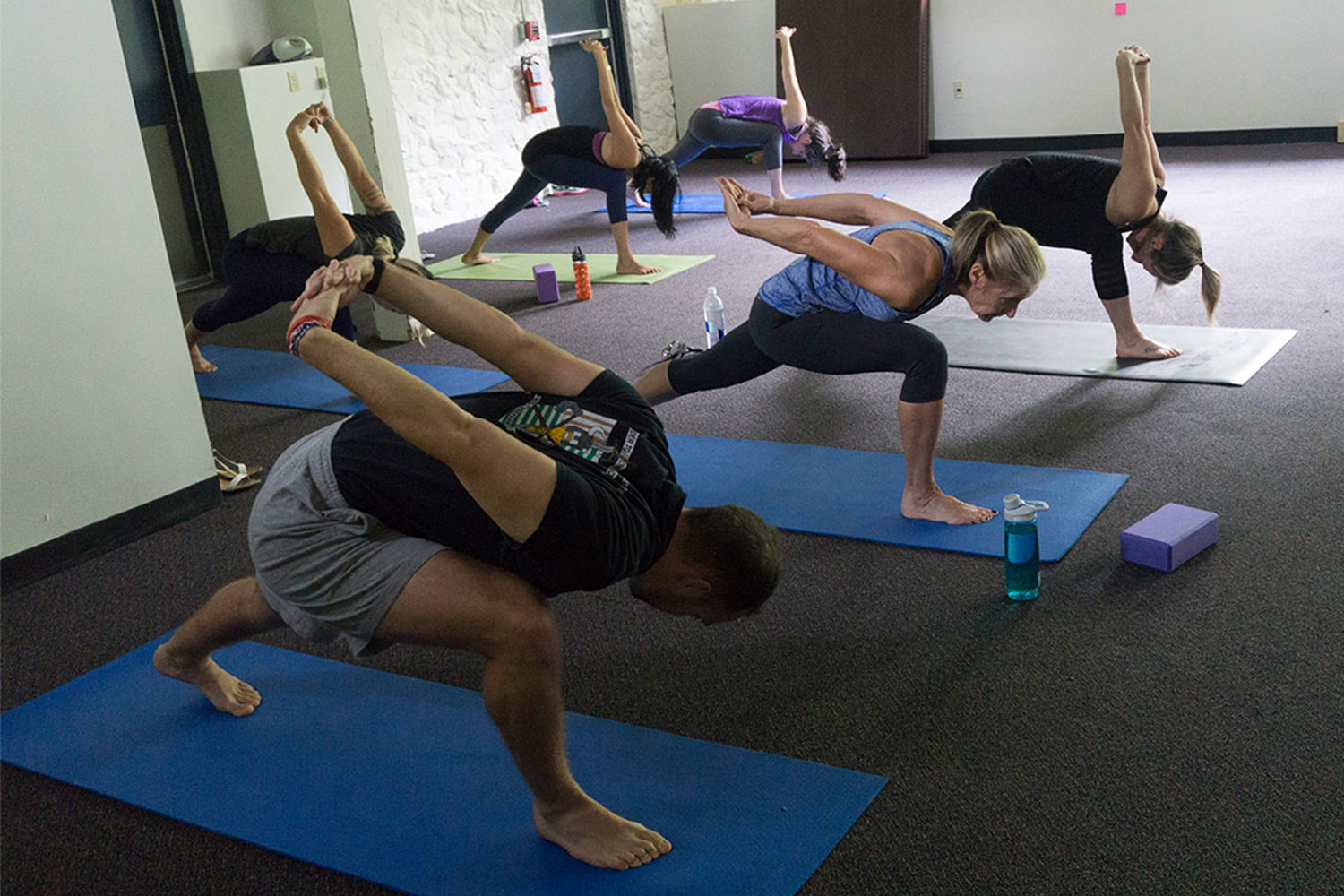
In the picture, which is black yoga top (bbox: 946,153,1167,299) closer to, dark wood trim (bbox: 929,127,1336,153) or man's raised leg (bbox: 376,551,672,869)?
man's raised leg (bbox: 376,551,672,869)

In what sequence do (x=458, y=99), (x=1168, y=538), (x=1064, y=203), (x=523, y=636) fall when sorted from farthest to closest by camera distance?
1. (x=458, y=99)
2. (x=1064, y=203)
3. (x=1168, y=538)
4. (x=523, y=636)

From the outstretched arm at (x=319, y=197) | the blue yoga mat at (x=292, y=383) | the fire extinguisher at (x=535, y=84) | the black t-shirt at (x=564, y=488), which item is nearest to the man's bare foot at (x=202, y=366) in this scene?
the blue yoga mat at (x=292, y=383)

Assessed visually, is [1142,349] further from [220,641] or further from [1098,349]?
[220,641]

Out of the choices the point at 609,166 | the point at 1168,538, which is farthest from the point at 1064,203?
the point at 609,166

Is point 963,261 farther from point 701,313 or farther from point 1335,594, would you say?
point 701,313

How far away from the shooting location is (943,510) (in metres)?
2.92

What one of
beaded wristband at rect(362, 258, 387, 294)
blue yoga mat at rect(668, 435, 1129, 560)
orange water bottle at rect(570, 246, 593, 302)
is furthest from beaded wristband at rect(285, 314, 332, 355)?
orange water bottle at rect(570, 246, 593, 302)

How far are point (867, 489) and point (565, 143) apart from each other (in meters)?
3.48

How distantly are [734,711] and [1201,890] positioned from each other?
874 millimetres

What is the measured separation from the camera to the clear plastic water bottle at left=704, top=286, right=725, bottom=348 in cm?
437

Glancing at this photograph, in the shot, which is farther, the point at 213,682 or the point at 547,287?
the point at 547,287

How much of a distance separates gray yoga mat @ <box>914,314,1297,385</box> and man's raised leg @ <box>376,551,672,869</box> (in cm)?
275

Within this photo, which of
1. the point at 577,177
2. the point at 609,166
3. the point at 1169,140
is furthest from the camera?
the point at 1169,140

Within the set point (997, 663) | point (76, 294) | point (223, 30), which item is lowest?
point (997, 663)
